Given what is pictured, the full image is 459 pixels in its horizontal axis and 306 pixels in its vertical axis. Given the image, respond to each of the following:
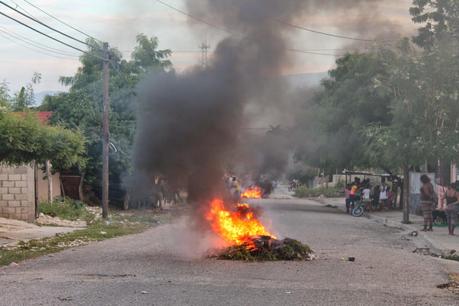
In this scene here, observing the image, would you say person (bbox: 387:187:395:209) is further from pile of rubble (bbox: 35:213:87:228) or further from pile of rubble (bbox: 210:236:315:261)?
pile of rubble (bbox: 210:236:315:261)

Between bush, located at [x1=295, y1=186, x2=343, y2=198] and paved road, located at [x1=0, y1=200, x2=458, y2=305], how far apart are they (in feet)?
137

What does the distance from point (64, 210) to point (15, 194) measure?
10.9ft

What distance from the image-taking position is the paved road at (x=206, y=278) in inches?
345

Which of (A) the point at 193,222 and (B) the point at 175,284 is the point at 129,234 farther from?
(B) the point at 175,284

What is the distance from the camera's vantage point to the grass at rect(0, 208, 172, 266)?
14102 mm

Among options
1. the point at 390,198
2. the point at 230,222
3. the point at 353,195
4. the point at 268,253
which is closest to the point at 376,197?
the point at 390,198

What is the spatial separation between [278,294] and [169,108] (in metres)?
5.98

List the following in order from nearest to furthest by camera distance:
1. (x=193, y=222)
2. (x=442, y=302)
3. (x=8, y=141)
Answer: (x=442, y=302) < (x=193, y=222) < (x=8, y=141)

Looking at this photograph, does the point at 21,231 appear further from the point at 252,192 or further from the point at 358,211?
the point at 358,211

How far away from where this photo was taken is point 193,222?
14.5 meters

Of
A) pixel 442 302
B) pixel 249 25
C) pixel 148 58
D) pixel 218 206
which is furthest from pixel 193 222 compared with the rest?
pixel 148 58

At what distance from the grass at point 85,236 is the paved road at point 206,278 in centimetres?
73

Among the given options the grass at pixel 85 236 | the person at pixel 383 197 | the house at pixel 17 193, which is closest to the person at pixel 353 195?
the person at pixel 383 197

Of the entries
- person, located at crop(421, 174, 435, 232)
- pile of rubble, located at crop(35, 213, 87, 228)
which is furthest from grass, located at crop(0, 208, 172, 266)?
person, located at crop(421, 174, 435, 232)
